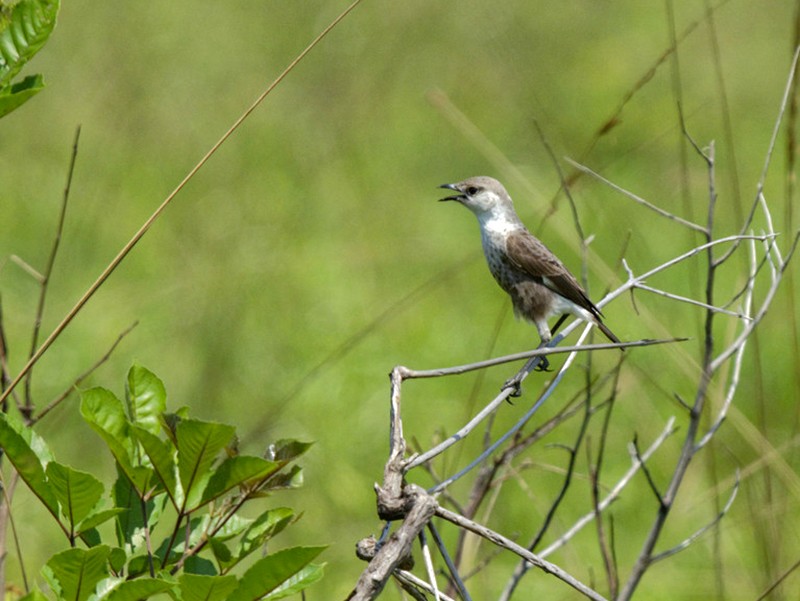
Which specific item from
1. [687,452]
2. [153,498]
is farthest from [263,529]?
[687,452]

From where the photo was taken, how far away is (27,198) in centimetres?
703

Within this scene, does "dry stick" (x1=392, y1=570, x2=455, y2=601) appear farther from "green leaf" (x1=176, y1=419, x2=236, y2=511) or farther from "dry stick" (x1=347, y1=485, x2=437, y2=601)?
"green leaf" (x1=176, y1=419, x2=236, y2=511)

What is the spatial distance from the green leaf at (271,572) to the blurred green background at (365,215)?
200 cm

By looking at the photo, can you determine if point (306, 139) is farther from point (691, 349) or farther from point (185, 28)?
point (691, 349)

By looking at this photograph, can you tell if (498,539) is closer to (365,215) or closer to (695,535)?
(695,535)

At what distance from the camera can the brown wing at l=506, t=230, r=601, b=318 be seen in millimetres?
3438

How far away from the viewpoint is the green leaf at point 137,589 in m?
1.39

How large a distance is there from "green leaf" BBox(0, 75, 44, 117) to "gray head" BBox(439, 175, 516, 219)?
6.80 feet

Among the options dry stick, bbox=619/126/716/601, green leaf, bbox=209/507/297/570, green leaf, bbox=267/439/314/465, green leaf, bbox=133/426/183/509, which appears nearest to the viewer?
green leaf, bbox=133/426/183/509

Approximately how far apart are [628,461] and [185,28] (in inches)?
199

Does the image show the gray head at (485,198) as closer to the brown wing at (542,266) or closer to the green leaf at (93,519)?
the brown wing at (542,266)

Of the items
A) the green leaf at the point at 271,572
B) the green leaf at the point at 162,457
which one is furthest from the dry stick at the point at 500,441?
the green leaf at the point at 162,457

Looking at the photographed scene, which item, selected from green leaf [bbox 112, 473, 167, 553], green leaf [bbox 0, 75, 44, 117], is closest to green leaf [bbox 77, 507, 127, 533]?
green leaf [bbox 112, 473, 167, 553]

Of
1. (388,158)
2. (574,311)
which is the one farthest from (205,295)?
(574,311)
